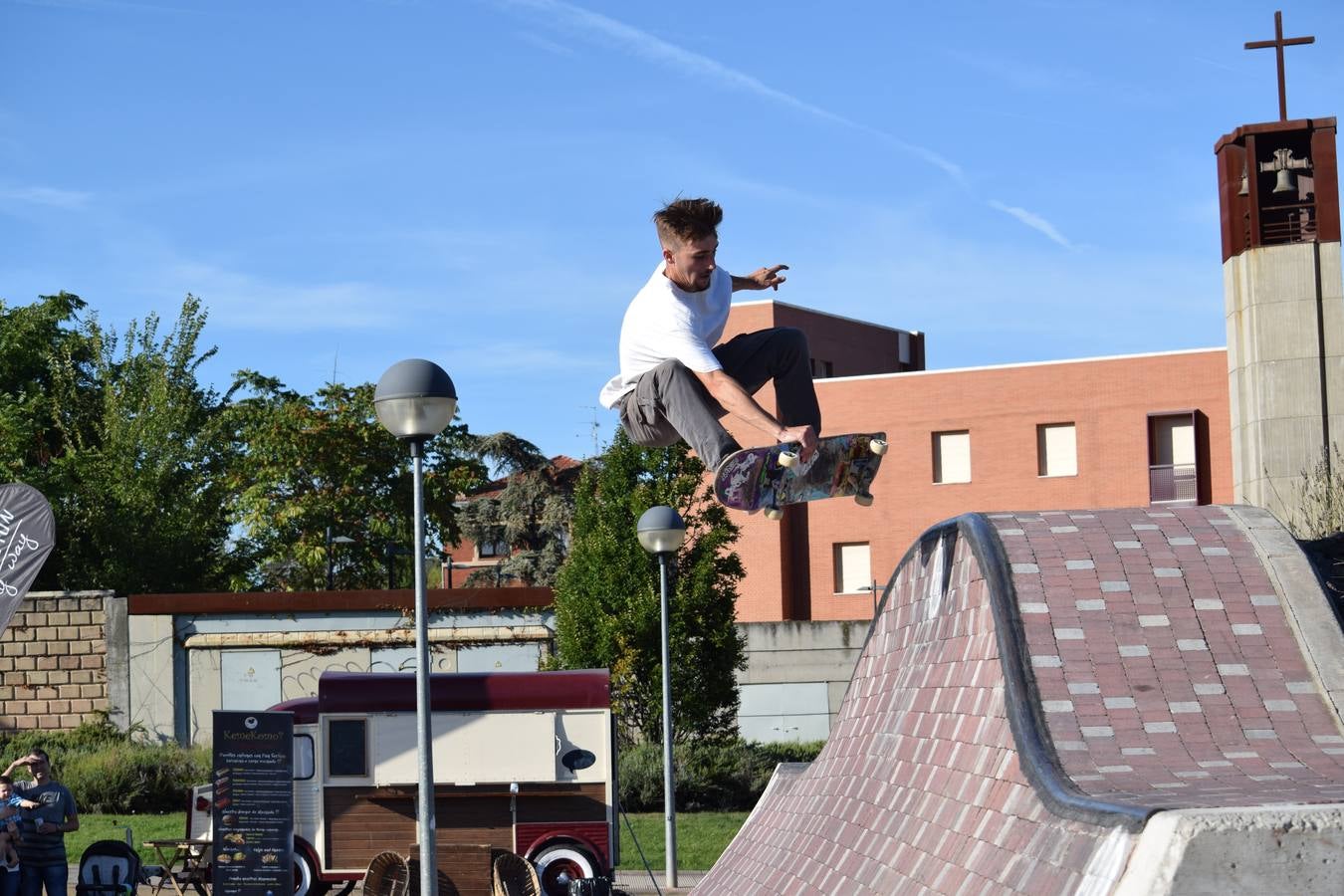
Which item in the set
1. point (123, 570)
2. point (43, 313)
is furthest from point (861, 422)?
point (43, 313)

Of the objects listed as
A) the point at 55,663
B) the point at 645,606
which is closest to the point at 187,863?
the point at 645,606

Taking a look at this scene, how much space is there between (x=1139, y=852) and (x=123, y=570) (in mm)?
34868

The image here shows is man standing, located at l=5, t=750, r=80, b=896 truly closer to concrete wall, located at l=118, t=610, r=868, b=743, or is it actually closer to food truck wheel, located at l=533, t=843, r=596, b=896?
food truck wheel, located at l=533, t=843, r=596, b=896

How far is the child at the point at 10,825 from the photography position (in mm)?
11978

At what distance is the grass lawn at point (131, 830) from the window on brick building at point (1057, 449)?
84.2ft

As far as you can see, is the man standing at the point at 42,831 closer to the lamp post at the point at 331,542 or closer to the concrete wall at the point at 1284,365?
the concrete wall at the point at 1284,365

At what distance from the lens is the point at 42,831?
1209 centimetres

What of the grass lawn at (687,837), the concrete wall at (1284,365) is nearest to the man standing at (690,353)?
the grass lawn at (687,837)

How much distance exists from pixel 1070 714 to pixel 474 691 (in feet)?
Result: 32.8

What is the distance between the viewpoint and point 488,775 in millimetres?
15930

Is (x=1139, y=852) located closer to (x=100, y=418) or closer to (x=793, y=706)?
(x=793, y=706)

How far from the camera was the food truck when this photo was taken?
627 inches

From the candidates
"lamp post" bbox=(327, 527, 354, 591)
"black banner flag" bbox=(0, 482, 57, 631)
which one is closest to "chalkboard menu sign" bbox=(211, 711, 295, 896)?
"black banner flag" bbox=(0, 482, 57, 631)

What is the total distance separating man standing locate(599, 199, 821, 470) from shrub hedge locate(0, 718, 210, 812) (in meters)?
18.9
